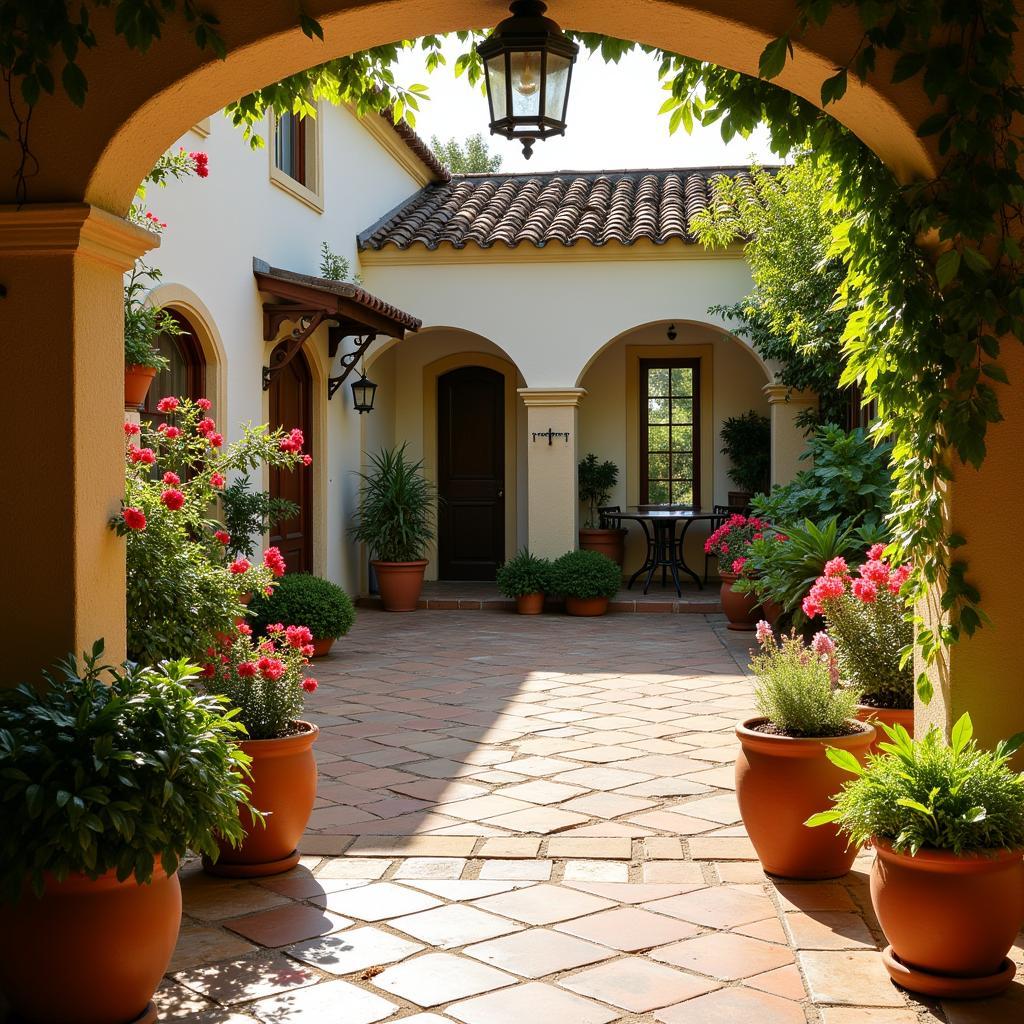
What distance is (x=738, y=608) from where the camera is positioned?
33.3ft

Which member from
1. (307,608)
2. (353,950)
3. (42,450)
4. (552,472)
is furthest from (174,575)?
(552,472)

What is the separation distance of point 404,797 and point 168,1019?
209 cm

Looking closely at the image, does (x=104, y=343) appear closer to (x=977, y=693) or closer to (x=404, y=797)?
(x=404, y=797)

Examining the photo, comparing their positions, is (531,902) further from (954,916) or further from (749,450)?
(749,450)

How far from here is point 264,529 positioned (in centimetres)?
836

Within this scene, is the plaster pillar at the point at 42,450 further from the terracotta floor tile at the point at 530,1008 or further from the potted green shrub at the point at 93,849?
the terracotta floor tile at the point at 530,1008

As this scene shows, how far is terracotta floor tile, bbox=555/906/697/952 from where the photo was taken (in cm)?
340

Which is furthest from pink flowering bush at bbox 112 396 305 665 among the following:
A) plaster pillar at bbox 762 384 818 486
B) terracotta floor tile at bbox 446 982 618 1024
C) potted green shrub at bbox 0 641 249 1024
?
plaster pillar at bbox 762 384 818 486

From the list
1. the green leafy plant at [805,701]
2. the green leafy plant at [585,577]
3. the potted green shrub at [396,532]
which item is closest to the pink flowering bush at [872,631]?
the green leafy plant at [805,701]

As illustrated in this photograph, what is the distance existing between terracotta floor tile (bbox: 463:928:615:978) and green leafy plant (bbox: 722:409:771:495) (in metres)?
10.4

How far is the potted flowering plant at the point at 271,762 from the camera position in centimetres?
397

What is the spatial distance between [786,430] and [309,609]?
5664 mm

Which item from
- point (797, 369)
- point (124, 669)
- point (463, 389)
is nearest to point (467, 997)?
→ point (124, 669)

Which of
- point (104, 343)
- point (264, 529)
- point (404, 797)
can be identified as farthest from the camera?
point (264, 529)
